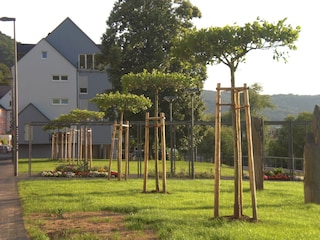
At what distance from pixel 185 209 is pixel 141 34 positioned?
35448 millimetres

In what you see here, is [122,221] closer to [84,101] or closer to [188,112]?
[188,112]

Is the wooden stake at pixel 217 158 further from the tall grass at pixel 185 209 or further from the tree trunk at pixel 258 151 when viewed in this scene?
the tree trunk at pixel 258 151

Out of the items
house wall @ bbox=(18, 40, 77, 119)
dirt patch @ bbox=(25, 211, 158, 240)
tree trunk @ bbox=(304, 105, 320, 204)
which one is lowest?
dirt patch @ bbox=(25, 211, 158, 240)

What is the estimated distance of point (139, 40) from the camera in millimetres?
45375

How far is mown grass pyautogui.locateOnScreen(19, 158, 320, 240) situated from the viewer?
26.6 ft

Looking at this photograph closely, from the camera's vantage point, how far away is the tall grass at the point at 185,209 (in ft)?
26.6

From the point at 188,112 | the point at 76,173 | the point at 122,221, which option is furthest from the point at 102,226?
the point at 188,112

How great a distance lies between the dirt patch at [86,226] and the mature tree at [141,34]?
110 feet

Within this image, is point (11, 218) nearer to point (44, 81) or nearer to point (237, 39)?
point (237, 39)

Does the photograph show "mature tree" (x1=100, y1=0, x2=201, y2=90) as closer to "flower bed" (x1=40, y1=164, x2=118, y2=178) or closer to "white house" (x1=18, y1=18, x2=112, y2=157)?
"white house" (x1=18, y1=18, x2=112, y2=157)

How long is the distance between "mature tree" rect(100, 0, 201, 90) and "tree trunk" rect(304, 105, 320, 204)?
30.9 metres

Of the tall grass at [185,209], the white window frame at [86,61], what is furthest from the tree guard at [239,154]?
the white window frame at [86,61]

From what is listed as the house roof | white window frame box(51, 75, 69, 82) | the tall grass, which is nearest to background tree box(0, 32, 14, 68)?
white window frame box(51, 75, 69, 82)

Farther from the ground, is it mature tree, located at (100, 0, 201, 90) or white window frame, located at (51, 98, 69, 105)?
mature tree, located at (100, 0, 201, 90)
